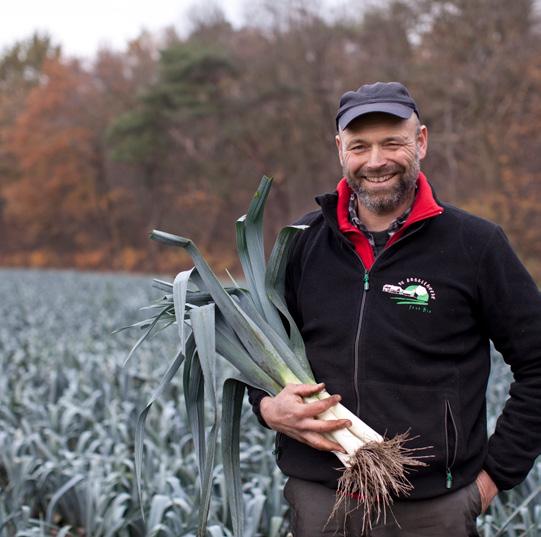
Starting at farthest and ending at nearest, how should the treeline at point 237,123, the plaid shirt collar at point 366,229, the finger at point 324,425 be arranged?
the treeline at point 237,123
the plaid shirt collar at point 366,229
the finger at point 324,425

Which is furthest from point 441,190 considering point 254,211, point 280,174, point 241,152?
point 254,211

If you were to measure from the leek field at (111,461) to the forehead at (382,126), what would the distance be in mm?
1422

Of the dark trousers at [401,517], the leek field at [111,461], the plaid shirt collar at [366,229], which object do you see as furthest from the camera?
the leek field at [111,461]

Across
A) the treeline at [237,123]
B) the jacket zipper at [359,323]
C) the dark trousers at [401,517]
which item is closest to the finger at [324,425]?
the jacket zipper at [359,323]

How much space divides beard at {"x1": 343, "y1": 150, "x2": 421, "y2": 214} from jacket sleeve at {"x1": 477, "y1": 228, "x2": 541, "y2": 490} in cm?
26

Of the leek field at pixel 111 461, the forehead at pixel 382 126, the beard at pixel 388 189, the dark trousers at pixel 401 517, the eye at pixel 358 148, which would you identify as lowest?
the leek field at pixel 111 461

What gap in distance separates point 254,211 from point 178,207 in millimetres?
36046

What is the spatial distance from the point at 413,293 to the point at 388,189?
280mm

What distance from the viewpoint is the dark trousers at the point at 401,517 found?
212 centimetres

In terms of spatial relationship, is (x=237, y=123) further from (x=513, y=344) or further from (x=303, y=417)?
(x=303, y=417)

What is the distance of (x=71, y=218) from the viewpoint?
1802 inches

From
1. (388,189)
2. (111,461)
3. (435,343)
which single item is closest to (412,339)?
(435,343)

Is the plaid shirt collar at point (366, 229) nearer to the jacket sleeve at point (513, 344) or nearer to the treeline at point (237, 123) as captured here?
the jacket sleeve at point (513, 344)

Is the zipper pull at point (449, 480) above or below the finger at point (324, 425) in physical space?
below
